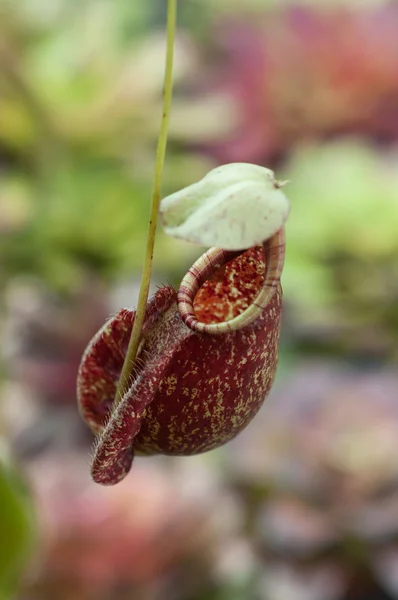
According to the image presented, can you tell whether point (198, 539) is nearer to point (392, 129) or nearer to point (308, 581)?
point (308, 581)

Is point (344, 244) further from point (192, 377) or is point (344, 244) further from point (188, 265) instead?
point (192, 377)

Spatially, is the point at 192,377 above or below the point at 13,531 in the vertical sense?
above

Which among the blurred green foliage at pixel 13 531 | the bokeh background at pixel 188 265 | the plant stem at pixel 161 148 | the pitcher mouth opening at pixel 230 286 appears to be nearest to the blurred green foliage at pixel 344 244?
the bokeh background at pixel 188 265

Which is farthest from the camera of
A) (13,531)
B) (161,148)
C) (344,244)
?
(344,244)

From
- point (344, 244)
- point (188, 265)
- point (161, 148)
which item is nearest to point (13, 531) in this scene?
point (161, 148)

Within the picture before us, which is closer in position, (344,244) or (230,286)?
(230,286)

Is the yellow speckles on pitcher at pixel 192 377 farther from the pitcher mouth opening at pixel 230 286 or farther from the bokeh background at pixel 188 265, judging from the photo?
the bokeh background at pixel 188 265

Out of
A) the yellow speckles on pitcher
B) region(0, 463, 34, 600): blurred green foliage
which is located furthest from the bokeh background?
the yellow speckles on pitcher
